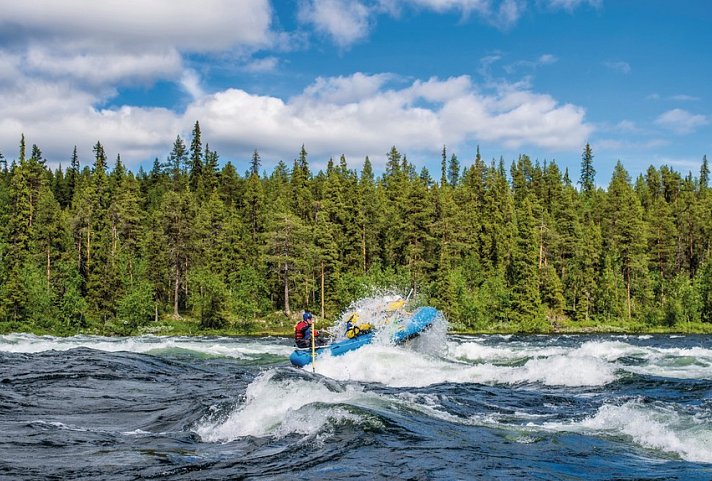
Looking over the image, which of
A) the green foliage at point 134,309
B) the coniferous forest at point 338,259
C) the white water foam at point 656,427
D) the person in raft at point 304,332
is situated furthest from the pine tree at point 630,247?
the white water foam at point 656,427

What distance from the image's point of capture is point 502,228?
68.8 meters

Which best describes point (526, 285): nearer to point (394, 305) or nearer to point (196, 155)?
point (394, 305)

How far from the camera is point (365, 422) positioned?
10094mm

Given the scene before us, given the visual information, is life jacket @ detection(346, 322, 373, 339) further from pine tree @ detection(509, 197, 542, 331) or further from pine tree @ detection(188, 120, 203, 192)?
pine tree @ detection(188, 120, 203, 192)

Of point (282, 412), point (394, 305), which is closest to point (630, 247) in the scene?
point (394, 305)

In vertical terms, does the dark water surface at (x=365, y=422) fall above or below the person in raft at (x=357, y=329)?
below

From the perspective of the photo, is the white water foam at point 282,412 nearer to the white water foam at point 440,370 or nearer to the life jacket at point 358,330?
the white water foam at point 440,370

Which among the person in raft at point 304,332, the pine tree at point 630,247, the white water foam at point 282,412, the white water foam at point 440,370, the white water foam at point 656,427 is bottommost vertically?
the white water foam at point 440,370

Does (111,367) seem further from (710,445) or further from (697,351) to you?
(697,351)

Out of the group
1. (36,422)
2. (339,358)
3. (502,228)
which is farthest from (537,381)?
(502,228)

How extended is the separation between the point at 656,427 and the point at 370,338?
41.2ft

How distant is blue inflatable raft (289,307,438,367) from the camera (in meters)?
21.2

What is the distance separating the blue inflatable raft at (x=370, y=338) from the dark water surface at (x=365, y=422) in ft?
3.61

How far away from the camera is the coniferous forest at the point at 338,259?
52.8 meters
